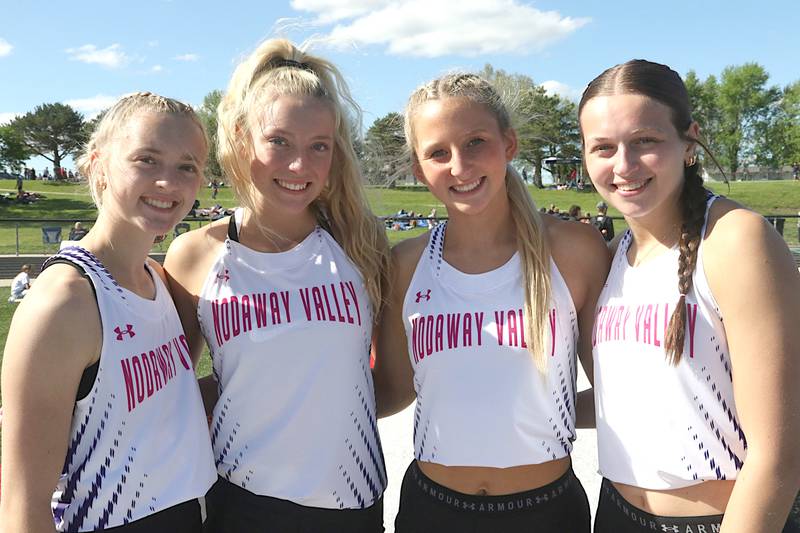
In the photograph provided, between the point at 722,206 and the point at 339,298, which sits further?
the point at 339,298

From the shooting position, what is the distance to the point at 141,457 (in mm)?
1883

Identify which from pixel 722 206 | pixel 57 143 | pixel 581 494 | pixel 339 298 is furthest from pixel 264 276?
pixel 57 143

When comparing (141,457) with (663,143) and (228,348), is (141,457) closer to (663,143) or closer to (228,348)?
(228,348)

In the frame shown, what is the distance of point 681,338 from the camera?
182 centimetres

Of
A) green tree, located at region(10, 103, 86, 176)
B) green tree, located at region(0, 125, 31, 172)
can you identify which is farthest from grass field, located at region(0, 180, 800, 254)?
green tree, located at region(10, 103, 86, 176)

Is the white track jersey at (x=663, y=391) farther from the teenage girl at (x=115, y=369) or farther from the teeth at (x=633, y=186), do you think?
the teenage girl at (x=115, y=369)

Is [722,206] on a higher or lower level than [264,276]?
higher

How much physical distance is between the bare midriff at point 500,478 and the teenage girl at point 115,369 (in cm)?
84

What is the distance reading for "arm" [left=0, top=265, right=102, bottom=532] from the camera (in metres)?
1.63

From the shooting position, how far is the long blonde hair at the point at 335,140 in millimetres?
2438

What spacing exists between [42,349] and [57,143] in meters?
80.4

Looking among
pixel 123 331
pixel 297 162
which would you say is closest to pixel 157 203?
pixel 123 331

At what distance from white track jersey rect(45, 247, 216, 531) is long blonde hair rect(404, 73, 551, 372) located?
3.84 feet

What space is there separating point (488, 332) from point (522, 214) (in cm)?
51
